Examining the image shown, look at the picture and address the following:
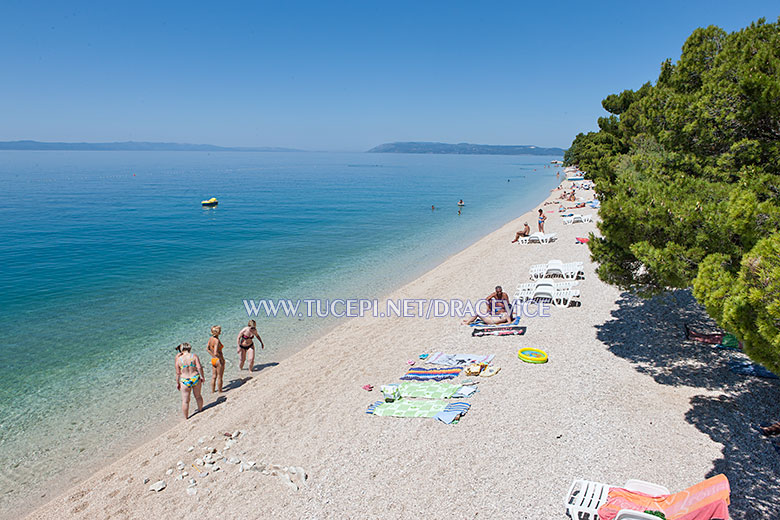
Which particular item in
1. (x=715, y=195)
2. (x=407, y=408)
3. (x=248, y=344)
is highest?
(x=715, y=195)

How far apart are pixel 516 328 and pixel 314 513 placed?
7.15 m

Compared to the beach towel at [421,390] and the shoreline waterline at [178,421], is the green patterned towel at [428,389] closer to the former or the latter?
the beach towel at [421,390]

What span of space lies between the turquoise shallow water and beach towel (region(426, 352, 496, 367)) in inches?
201

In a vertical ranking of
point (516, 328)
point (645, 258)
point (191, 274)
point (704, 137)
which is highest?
point (704, 137)

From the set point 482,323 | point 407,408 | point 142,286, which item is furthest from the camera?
point 142,286

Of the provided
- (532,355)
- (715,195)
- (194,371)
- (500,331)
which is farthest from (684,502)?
(194,371)

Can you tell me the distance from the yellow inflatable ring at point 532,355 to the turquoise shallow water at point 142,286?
A: 22.9 ft

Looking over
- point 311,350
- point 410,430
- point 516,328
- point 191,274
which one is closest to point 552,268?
point 516,328

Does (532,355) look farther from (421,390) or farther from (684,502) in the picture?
(684,502)

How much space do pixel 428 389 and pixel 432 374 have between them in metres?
0.77

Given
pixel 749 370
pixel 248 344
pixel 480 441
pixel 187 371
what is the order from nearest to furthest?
1. pixel 480 441
2. pixel 749 370
3. pixel 187 371
4. pixel 248 344

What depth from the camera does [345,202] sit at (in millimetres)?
58312

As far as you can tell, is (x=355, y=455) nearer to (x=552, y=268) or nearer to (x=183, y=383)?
(x=183, y=383)

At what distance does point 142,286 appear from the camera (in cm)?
2097
